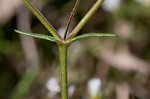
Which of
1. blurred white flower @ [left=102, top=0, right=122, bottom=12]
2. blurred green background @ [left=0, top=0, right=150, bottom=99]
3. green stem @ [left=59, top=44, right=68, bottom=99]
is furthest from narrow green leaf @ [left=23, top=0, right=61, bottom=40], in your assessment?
blurred white flower @ [left=102, top=0, right=122, bottom=12]

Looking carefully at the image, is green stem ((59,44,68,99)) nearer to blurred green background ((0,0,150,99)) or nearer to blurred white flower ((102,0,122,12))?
blurred green background ((0,0,150,99))

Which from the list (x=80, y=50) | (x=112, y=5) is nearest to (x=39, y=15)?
(x=80, y=50)

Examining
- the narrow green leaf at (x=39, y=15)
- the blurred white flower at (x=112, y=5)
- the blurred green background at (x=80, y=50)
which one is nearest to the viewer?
the narrow green leaf at (x=39, y=15)

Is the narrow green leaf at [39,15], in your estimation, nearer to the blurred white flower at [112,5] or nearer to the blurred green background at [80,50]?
the blurred green background at [80,50]

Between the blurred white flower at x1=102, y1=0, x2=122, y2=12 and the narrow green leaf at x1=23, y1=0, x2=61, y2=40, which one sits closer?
the narrow green leaf at x1=23, y1=0, x2=61, y2=40

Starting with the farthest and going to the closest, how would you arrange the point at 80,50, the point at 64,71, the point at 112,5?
the point at 112,5
the point at 80,50
the point at 64,71

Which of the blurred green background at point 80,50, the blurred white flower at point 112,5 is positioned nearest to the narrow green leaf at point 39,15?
the blurred green background at point 80,50

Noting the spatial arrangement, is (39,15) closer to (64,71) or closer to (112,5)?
(64,71)

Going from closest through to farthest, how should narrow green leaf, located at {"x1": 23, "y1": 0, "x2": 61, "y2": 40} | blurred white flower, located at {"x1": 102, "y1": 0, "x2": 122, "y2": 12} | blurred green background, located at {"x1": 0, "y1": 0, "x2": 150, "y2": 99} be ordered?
narrow green leaf, located at {"x1": 23, "y1": 0, "x2": 61, "y2": 40} → blurred green background, located at {"x1": 0, "y1": 0, "x2": 150, "y2": 99} → blurred white flower, located at {"x1": 102, "y1": 0, "x2": 122, "y2": 12}

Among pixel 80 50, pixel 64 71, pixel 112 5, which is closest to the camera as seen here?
pixel 64 71

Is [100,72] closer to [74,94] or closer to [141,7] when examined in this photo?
[141,7]
